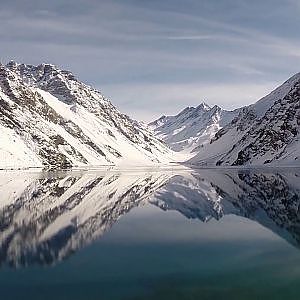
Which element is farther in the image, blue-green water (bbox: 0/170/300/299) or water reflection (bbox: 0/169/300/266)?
water reflection (bbox: 0/169/300/266)

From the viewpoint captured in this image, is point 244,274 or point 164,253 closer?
point 244,274

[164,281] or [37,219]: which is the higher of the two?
[37,219]

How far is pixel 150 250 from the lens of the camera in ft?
104

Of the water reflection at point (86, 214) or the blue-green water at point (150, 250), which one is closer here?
the blue-green water at point (150, 250)

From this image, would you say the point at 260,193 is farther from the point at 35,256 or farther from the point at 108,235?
the point at 35,256

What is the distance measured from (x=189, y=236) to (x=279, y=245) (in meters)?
7.58

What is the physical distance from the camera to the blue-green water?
874 inches

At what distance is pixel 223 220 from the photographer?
149 ft

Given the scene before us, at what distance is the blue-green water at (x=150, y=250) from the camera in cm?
2219

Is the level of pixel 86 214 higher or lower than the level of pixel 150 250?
higher

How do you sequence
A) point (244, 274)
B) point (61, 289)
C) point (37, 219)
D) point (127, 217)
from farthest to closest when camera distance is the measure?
point (127, 217) → point (37, 219) → point (244, 274) → point (61, 289)

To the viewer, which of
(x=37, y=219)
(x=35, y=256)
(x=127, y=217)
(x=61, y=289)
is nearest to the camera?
(x=61, y=289)

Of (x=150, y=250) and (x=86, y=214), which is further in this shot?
(x=86, y=214)

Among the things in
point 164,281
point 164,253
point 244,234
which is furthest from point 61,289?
point 244,234
